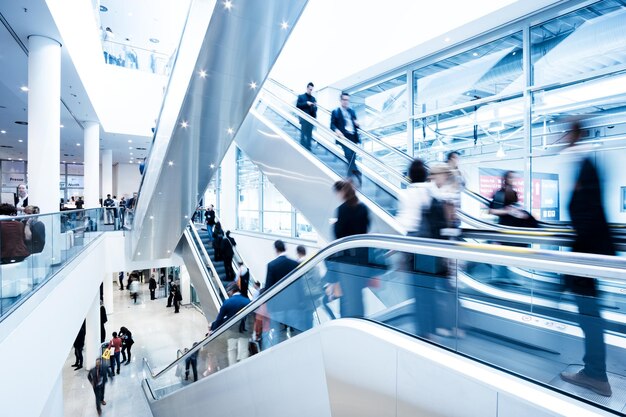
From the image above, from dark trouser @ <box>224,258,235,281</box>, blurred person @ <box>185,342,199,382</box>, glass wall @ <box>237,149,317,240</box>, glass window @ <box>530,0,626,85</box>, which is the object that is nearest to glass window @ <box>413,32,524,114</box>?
glass window @ <box>530,0,626,85</box>

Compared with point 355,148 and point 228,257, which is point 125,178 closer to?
point 228,257

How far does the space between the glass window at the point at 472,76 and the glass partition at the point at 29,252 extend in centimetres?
827

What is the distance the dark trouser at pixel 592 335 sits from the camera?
→ 1588 mm

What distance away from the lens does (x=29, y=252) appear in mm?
4137

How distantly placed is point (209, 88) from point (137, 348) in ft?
41.3

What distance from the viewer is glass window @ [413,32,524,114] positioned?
24.4 feet

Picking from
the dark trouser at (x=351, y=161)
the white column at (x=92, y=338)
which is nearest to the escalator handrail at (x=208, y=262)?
the white column at (x=92, y=338)

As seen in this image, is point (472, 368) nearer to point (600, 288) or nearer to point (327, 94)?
point (600, 288)

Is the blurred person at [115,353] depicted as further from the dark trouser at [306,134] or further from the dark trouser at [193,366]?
the dark trouser at [306,134]

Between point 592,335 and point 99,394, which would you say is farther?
point 99,394

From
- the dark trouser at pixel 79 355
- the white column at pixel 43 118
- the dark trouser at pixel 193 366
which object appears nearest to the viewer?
the dark trouser at pixel 193 366

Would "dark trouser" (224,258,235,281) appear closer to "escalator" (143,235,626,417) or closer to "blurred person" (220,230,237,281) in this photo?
"blurred person" (220,230,237,281)

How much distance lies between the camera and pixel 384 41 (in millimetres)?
9039

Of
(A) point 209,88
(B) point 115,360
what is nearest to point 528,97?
(A) point 209,88
